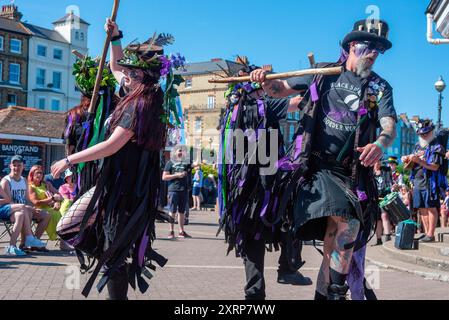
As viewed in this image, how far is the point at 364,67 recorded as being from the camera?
427 cm

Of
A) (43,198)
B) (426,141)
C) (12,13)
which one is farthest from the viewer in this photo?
(12,13)

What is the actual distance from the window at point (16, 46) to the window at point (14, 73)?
1467 mm

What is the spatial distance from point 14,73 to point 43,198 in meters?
55.5

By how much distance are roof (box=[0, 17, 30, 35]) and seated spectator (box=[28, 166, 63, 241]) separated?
54.2 m

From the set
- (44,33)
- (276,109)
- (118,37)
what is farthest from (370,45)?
(44,33)

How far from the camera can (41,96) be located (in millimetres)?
63875

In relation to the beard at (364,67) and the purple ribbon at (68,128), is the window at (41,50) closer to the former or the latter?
the purple ribbon at (68,128)

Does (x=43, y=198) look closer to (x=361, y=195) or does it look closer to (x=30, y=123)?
(x=361, y=195)

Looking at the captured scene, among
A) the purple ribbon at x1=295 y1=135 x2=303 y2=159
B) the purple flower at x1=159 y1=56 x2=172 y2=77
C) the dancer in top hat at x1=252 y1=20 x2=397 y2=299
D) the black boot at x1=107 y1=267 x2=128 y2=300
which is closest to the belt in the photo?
the dancer in top hat at x1=252 y1=20 x2=397 y2=299

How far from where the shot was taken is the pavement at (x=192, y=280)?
5.79 meters

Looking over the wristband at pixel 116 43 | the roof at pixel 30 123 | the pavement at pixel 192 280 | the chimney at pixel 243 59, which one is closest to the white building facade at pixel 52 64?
the roof at pixel 30 123
